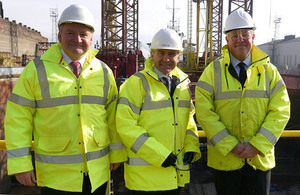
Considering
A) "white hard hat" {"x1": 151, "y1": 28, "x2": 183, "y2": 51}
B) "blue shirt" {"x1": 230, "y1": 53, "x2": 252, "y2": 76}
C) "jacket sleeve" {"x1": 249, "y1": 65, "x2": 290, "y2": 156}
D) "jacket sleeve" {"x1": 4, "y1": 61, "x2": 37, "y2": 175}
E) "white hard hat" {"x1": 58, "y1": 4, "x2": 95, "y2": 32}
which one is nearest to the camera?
"jacket sleeve" {"x1": 4, "y1": 61, "x2": 37, "y2": 175}

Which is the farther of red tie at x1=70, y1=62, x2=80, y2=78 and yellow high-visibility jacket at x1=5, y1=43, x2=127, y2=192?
red tie at x1=70, y1=62, x2=80, y2=78

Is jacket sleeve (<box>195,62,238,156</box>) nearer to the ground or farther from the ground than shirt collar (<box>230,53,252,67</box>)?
nearer to the ground

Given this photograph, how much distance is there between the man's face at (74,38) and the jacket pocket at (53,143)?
745 millimetres

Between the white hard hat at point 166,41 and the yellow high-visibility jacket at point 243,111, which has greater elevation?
the white hard hat at point 166,41

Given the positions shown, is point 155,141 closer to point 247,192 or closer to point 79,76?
point 79,76

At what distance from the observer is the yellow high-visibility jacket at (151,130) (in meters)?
2.24

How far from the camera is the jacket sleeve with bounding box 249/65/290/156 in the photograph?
2.28 meters

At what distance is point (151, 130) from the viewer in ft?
7.72

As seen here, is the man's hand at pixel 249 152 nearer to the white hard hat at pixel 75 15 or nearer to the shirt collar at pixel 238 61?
the shirt collar at pixel 238 61

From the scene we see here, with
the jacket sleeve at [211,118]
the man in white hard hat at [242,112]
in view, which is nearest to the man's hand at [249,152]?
the man in white hard hat at [242,112]

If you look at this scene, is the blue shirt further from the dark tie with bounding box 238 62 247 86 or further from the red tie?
the red tie

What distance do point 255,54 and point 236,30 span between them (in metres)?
0.31

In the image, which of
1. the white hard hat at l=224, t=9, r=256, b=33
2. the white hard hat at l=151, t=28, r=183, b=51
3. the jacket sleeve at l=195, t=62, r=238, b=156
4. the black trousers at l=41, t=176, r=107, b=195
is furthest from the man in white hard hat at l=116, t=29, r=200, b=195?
the white hard hat at l=224, t=9, r=256, b=33

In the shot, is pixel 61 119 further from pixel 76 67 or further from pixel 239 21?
pixel 239 21
